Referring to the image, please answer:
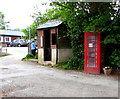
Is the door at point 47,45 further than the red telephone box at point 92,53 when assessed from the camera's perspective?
Yes

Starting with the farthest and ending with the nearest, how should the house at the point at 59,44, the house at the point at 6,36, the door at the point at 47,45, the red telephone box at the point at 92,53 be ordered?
1. the house at the point at 6,36
2. the door at the point at 47,45
3. the house at the point at 59,44
4. the red telephone box at the point at 92,53

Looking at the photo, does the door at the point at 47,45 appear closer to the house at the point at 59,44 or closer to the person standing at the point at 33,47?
the house at the point at 59,44

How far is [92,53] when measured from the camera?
30.3 feet

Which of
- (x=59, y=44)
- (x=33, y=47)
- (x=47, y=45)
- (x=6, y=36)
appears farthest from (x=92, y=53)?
(x=6, y=36)

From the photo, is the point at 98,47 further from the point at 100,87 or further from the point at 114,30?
the point at 100,87

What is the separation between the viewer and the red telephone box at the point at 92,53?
357 inches

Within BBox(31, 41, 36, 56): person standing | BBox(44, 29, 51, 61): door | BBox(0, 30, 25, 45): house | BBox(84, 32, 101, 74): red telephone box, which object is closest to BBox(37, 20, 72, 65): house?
BBox(44, 29, 51, 61): door

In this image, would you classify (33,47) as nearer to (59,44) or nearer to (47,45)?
(47,45)

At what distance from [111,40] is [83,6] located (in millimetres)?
2385

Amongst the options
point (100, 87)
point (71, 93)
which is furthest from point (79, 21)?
point (71, 93)

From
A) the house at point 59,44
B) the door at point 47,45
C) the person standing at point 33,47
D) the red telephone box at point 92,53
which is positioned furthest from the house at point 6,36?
the red telephone box at point 92,53

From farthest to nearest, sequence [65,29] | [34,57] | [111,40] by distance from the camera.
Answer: [34,57] < [65,29] < [111,40]

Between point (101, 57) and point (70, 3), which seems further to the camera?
point (101, 57)

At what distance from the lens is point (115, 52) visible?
880cm
